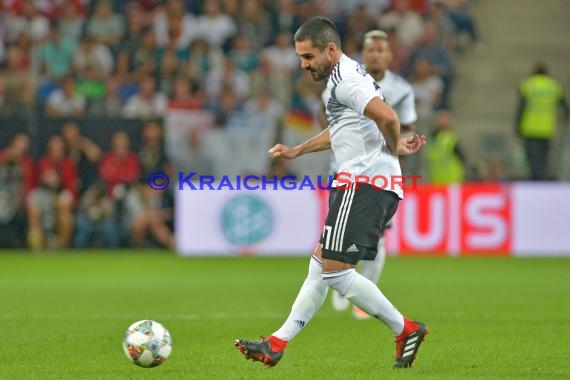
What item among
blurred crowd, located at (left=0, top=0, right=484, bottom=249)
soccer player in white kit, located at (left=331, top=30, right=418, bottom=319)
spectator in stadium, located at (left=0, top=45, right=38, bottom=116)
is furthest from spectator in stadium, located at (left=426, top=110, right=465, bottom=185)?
soccer player in white kit, located at (left=331, top=30, right=418, bottom=319)

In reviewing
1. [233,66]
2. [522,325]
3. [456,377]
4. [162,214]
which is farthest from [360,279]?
[233,66]

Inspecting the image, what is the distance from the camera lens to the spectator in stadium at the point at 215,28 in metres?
21.7

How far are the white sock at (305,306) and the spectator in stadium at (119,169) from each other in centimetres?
1191

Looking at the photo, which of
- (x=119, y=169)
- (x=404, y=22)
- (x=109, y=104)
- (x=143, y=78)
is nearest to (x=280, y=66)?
(x=143, y=78)

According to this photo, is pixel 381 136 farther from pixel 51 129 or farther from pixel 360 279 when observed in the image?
pixel 51 129

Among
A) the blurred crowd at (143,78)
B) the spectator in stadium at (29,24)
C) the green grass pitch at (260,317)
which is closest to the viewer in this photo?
the green grass pitch at (260,317)

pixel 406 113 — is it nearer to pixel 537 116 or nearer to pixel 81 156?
pixel 537 116

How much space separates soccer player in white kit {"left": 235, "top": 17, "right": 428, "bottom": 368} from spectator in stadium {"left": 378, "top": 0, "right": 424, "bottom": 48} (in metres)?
14.9

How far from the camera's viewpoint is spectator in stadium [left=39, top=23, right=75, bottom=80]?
21.0 meters

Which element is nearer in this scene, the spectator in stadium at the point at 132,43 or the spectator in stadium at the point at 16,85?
the spectator in stadium at the point at 16,85

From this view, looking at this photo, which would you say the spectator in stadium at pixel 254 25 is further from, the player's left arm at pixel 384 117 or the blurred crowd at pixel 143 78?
the player's left arm at pixel 384 117

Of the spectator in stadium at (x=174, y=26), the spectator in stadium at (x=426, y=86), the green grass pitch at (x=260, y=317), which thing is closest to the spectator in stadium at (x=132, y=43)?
the spectator in stadium at (x=174, y=26)

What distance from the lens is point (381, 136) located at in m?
7.41

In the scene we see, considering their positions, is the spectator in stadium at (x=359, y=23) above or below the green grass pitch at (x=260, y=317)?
above
